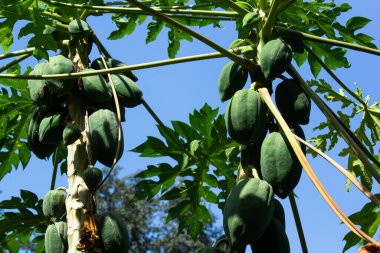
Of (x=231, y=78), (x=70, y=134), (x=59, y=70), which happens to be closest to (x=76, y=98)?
(x=59, y=70)

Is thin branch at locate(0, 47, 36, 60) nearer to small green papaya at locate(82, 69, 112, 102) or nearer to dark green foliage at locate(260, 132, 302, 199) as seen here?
small green papaya at locate(82, 69, 112, 102)

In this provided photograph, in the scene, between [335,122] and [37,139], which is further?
[37,139]

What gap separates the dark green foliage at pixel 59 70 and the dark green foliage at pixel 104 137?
0.59 ft

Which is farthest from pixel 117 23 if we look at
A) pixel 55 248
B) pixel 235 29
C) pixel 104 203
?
pixel 104 203

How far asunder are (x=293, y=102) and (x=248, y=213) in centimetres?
53

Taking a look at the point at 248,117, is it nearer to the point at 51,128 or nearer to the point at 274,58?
the point at 274,58

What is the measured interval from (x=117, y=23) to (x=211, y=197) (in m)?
1.11

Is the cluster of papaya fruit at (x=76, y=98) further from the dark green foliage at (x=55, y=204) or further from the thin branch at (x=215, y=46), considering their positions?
the thin branch at (x=215, y=46)

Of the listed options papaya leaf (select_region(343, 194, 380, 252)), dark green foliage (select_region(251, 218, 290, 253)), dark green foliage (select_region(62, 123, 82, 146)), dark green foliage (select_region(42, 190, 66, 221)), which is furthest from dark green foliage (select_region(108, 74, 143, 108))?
papaya leaf (select_region(343, 194, 380, 252))

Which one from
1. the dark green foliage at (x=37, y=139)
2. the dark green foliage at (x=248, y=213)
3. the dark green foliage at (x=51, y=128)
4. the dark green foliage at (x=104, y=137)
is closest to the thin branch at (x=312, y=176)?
the dark green foliage at (x=248, y=213)

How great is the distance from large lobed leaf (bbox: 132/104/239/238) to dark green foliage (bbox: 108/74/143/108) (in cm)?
49

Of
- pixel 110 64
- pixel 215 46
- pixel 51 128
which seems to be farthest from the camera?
pixel 110 64

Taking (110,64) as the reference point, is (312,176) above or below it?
below

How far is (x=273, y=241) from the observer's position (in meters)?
1.92
